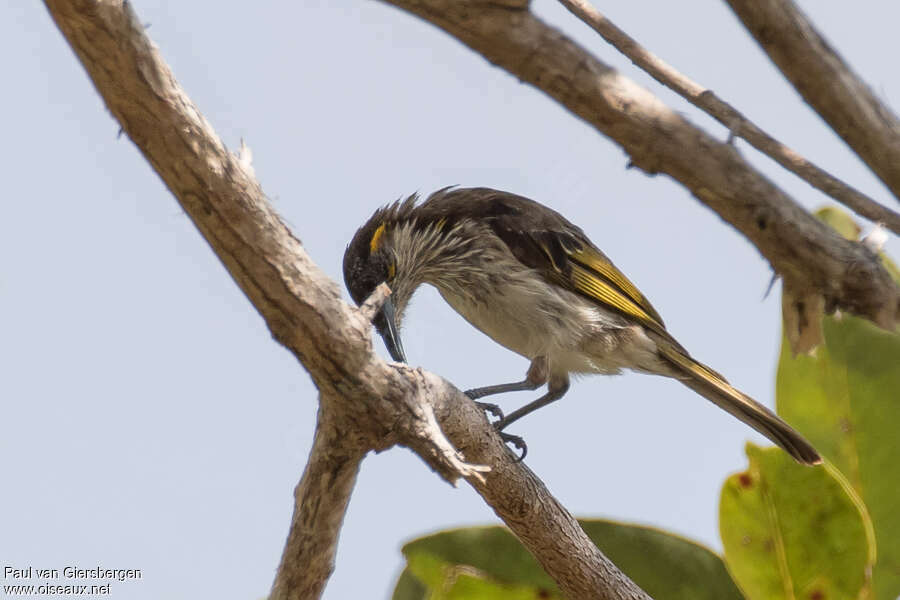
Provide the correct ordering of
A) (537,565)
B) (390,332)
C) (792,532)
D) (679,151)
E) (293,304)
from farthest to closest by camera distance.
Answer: (390,332) < (537,565) < (792,532) < (679,151) < (293,304)

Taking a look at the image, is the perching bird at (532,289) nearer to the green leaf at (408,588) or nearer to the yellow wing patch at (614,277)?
the yellow wing patch at (614,277)

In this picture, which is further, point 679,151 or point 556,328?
point 556,328

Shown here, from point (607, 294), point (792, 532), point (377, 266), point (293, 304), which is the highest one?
point (377, 266)

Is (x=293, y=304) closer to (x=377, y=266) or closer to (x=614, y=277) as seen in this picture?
(x=377, y=266)

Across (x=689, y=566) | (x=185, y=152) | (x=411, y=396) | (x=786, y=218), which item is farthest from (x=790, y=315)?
(x=185, y=152)

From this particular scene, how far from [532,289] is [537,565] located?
1.19m

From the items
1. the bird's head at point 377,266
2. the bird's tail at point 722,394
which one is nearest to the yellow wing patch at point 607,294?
the bird's tail at point 722,394

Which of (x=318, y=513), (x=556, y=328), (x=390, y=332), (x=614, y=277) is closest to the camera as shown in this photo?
(x=318, y=513)

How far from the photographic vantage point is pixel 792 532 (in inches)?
115

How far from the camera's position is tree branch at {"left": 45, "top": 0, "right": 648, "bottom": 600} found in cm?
204

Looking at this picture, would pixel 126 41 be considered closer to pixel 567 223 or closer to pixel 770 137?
pixel 770 137

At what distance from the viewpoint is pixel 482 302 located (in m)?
4.09

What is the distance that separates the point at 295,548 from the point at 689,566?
1171 millimetres

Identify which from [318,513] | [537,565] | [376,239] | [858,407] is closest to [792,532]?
[858,407]
